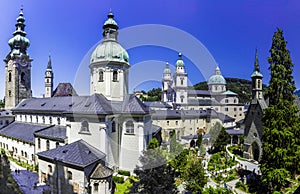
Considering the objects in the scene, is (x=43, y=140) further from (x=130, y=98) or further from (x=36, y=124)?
(x=130, y=98)

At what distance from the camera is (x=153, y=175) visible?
39.1 feet

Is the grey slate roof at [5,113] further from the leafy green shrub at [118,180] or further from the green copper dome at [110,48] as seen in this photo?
the leafy green shrub at [118,180]

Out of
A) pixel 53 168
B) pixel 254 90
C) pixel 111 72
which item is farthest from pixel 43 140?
pixel 254 90

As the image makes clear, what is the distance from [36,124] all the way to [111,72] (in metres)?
17.2

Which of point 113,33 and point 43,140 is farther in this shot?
point 113,33

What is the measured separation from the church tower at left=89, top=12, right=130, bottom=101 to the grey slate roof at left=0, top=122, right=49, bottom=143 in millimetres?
11222

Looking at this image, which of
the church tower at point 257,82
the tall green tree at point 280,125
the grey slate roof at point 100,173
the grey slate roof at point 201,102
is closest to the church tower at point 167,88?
the grey slate roof at point 201,102

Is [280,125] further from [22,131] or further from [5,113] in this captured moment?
[5,113]

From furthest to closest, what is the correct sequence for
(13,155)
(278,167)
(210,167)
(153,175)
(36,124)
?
(36,124)
(13,155)
(210,167)
(278,167)
(153,175)

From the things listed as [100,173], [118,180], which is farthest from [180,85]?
[100,173]

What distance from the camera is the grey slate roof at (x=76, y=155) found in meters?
15.7

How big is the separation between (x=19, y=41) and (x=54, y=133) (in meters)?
25.8

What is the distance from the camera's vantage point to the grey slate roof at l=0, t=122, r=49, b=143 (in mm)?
26906

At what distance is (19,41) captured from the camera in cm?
3816
